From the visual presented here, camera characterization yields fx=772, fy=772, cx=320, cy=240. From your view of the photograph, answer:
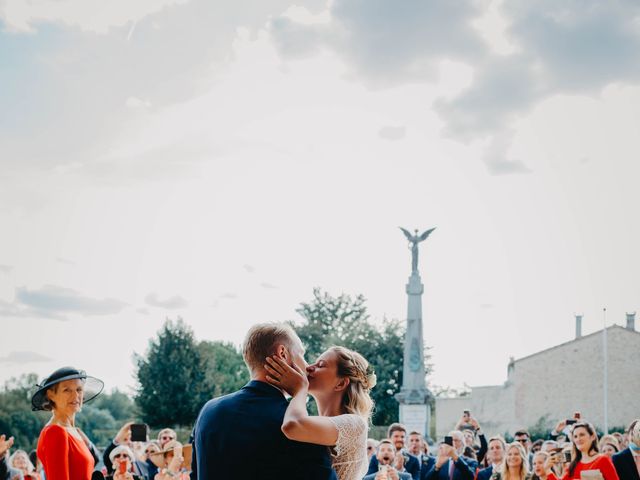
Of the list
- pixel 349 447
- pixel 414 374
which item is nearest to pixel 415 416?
pixel 414 374

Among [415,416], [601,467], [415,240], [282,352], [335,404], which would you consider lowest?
[415,416]

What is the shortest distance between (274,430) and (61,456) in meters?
2.20

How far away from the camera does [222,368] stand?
57.2 meters

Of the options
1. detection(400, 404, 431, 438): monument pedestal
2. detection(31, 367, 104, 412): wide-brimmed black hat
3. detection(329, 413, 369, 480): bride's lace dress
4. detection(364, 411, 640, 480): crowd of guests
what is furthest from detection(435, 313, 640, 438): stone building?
detection(329, 413, 369, 480): bride's lace dress

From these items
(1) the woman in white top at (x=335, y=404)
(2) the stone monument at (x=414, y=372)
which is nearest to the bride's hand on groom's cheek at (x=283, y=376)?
(1) the woman in white top at (x=335, y=404)

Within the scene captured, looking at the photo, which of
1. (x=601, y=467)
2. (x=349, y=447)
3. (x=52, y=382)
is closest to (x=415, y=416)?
(x=601, y=467)

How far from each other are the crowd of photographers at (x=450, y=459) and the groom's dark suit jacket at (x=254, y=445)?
2967mm

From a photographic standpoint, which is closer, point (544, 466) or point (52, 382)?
point (52, 382)

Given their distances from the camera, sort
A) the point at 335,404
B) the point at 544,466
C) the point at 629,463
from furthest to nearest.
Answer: the point at 629,463
the point at 544,466
the point at 335,404

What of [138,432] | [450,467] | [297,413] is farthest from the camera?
[450,467]

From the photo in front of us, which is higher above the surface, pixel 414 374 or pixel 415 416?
pixel 414 374

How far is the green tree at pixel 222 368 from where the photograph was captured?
44500 mm

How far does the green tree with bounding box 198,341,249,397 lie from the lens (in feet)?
146

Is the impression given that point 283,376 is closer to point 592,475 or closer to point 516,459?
point 592,475
